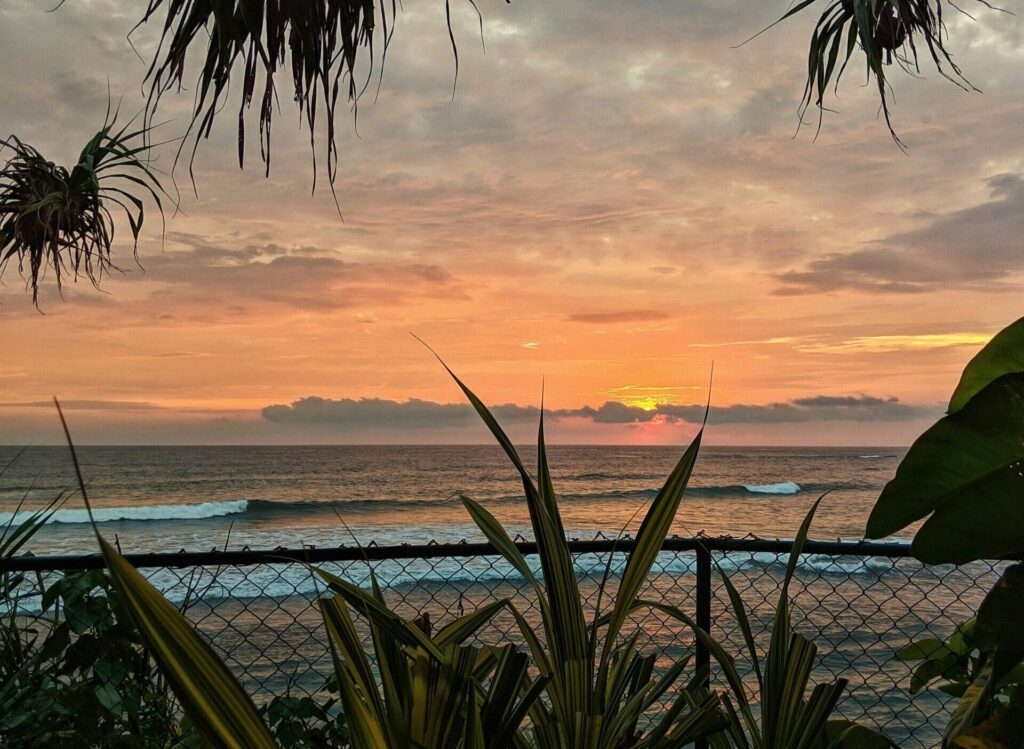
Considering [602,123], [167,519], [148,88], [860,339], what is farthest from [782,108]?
[167,519]

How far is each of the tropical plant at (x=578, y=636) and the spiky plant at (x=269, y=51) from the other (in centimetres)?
92

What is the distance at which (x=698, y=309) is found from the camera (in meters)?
18.4

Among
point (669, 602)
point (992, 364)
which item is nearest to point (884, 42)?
point (992, 364)

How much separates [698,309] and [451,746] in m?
18.1

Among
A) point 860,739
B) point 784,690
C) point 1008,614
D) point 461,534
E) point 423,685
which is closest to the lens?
point 423,685

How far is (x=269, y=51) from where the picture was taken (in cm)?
166

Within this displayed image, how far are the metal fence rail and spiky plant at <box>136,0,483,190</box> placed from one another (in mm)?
968

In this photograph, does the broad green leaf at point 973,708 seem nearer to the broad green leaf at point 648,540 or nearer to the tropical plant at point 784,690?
the tropical plant at point 784,690

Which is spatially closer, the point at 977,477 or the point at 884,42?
the point at 977,477

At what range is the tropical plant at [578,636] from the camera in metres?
1.14

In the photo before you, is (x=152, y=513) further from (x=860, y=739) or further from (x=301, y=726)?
(x=860, y=739)

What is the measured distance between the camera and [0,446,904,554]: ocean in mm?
18016

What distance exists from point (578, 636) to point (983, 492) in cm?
72

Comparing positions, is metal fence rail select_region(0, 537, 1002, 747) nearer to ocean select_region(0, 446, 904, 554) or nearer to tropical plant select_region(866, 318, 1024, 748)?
tropical plant select_region(866, 318, 1024, 748)
